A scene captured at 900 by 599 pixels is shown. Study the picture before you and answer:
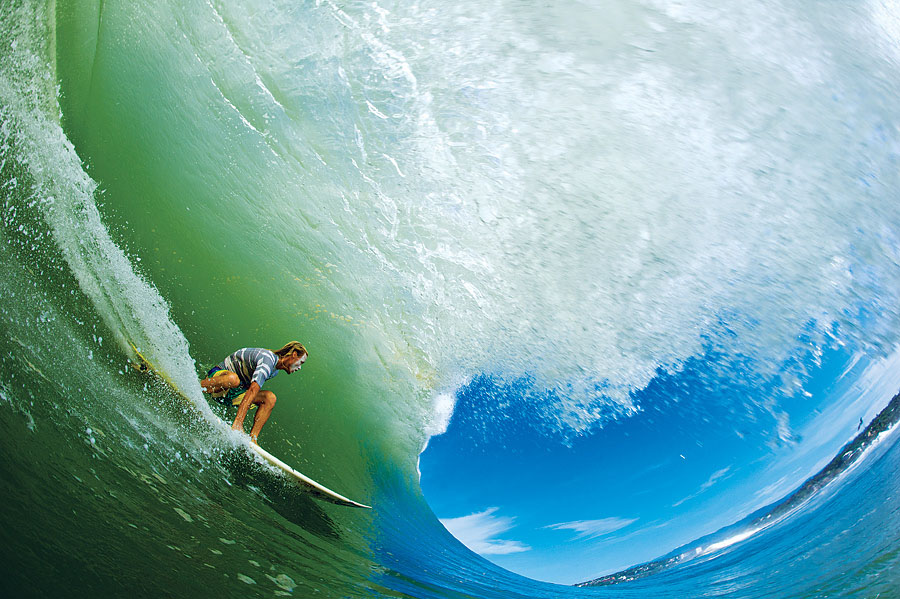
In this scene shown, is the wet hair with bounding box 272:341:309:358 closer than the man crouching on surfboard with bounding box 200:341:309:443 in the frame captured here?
No

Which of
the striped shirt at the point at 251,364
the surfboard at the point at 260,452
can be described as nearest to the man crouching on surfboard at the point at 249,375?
the striped shirt at the point at 251,364

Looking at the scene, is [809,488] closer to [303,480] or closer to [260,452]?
[303,480]

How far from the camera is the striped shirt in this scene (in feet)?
10.7

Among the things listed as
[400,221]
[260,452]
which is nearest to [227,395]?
→ [260,452]

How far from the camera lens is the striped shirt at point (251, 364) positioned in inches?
129

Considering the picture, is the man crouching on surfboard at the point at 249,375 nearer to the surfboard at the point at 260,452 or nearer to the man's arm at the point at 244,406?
the man's arm at the point at 244,406

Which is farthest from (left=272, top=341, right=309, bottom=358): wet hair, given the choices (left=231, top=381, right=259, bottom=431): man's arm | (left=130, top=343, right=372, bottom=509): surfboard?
(left=130, top=343, right=372, bottom=509): surfboard

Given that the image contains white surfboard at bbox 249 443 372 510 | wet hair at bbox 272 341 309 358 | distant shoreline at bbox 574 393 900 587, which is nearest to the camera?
wet hair at bbox 272 341 309 358

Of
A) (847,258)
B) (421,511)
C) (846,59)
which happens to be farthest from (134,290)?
(847,258)

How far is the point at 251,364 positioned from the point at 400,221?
2552 millimetres

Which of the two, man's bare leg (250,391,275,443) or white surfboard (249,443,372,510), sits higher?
man's bare leg (250,391,275,443)

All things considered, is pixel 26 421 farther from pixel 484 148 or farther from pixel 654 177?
pixel 654 177

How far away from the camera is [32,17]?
4062mm

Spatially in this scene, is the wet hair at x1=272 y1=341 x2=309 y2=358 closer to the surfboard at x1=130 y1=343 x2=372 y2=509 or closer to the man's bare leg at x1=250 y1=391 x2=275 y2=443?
the man's bare leg at x1=250 y1=391 x2=275 y2=443
